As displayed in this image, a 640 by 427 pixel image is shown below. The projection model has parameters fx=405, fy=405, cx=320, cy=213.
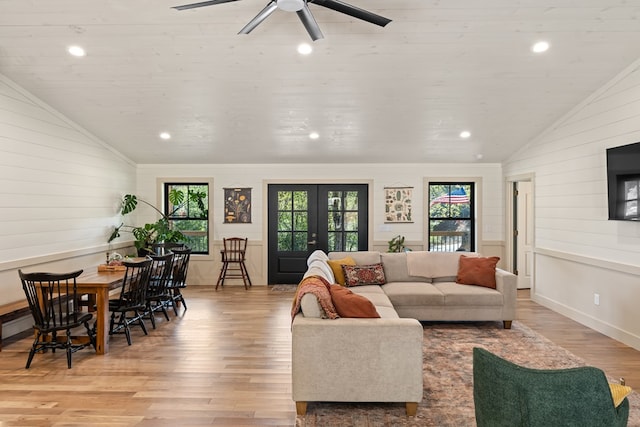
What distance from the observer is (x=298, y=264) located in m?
7.89

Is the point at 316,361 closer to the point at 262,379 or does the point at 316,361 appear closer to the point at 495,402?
the point at 262,379

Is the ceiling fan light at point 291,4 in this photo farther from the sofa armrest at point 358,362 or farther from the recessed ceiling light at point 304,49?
the sofa armrest at point 358,362

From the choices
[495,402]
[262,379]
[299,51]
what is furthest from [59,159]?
[495,402]

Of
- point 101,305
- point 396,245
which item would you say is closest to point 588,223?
point 396,245

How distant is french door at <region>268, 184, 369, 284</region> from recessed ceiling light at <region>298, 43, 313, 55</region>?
153 inches

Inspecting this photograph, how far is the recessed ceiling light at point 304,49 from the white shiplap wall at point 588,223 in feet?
11.0

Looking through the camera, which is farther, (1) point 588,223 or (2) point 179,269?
(2) point 179,269

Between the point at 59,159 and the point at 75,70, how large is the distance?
151 cm

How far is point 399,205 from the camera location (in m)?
7.75

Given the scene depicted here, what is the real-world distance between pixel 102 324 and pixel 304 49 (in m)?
3.47

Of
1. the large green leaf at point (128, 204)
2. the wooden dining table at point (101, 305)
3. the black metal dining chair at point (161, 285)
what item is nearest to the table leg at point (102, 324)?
the wooden dining table at point (101, 305)

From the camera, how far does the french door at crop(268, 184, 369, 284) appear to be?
310 inches

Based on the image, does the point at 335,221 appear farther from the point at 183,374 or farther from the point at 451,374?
the point at 183,374

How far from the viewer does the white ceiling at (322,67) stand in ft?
11.8
